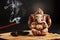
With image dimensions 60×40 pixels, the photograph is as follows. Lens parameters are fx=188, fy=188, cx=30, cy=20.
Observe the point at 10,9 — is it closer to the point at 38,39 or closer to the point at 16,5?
the point at 16,5

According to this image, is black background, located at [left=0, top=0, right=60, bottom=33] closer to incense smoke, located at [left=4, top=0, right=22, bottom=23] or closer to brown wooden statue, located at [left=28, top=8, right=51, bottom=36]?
incense smoke, located at [left=4, top=0, right=22, bottom=23]

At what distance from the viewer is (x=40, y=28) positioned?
1263 millimetres

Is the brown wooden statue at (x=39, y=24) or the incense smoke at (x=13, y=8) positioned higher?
the incense smoke at (x=13, y=8)

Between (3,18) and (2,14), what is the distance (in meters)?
0.06

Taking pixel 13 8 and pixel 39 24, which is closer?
pixel 39 24

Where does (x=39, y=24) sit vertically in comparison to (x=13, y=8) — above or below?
below

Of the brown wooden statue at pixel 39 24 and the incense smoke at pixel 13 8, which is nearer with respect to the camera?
the brown wooden statue at pixel 39 24

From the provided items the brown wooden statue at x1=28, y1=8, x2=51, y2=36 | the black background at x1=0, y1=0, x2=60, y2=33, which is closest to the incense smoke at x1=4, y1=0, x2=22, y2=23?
the black background at x1=0, y1=0, x2=60, y2=33

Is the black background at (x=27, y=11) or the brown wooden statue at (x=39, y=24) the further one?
the black background at (x=27, y=11)

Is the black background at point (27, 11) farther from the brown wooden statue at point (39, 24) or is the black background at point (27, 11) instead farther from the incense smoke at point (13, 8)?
the brown wooden statue at point (39, 24)

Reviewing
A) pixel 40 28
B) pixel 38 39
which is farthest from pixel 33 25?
pixel 38 39

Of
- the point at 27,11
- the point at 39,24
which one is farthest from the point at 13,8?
the point at 39,24

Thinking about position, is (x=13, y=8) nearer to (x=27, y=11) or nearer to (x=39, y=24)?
(x=27, y=11)

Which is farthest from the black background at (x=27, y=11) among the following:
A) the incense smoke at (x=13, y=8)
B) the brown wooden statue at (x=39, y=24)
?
the brown wooden statue at (x=39, y=24)
